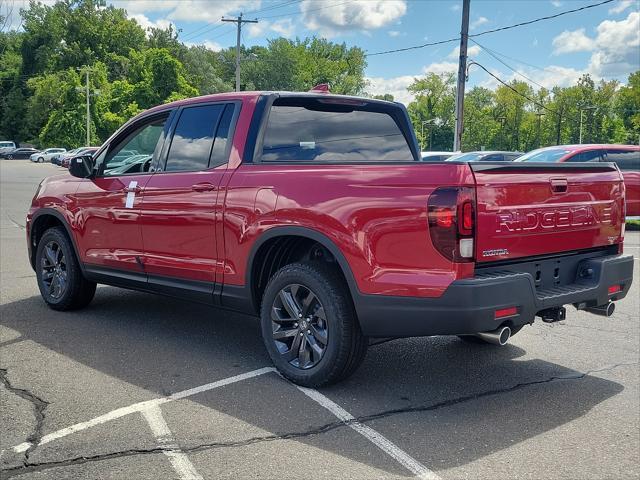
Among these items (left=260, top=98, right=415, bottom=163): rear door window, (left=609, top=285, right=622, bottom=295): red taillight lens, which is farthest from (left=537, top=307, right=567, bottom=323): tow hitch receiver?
(left=260, top=98, right=415, bottom=163): rear door window

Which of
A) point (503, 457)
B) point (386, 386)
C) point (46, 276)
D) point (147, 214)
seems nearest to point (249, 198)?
point (147, 214)

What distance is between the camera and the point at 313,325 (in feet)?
14.5

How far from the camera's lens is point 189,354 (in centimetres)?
517

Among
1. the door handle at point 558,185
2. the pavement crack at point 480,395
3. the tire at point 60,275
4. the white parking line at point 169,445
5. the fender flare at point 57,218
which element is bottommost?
the pavement crack at point 480,395

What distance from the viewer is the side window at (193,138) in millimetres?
5176

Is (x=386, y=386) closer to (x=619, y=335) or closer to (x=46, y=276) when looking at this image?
(x=619, y=335)

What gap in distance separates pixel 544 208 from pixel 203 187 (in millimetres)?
2351

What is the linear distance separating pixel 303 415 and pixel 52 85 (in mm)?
80958

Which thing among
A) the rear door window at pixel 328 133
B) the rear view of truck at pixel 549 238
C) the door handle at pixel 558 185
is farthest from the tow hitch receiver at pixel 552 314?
the rear door window at pixel 328 133

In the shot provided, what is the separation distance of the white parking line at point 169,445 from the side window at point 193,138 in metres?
1.95

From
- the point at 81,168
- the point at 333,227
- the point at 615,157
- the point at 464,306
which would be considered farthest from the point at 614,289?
the point at 615,157

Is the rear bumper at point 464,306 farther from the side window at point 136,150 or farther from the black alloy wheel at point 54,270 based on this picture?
the black alloy wheel at point 54,270

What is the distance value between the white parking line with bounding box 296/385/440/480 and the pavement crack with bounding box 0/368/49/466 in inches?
61.0

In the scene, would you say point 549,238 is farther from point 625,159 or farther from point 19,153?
point 19,153
